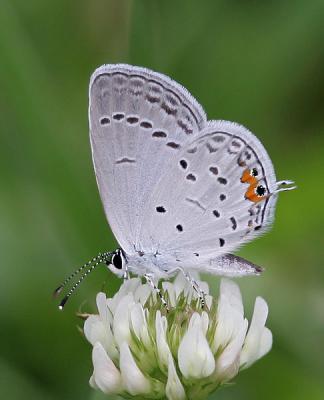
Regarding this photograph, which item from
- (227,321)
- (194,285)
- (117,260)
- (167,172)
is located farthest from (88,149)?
(227,321)

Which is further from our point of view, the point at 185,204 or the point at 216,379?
the point at 185,204

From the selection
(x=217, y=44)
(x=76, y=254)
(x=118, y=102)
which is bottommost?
(x=76, y=254)

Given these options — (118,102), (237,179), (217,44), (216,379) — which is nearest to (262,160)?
(237,179)

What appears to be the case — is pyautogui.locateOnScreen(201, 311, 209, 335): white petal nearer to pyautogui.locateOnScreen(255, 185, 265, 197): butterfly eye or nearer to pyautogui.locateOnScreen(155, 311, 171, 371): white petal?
pyautogui.locateOnScreen(155, 311, 171, 371): white petal

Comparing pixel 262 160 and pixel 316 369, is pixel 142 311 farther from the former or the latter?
pixel 316 369

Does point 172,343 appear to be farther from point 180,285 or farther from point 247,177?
point 247,177
